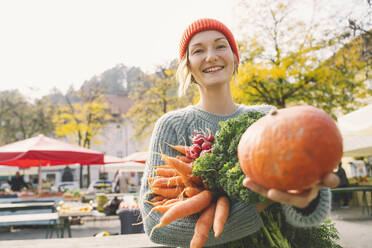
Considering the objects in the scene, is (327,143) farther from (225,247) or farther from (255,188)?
(225,247)

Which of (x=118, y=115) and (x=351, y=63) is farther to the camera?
(x=118, y=115)

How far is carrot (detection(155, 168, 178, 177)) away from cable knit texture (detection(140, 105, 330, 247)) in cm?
10

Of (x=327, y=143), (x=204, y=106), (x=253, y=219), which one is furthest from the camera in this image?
(x=204, y=106)

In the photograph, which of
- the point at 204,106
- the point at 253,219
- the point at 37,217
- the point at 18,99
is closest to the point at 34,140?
the point at 37,217

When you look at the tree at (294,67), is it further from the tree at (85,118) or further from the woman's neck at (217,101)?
the tree at (85,118)

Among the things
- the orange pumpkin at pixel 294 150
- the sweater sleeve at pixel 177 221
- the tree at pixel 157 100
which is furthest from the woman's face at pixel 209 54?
the tree at pixel 157 100

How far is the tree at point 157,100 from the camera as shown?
24672mm

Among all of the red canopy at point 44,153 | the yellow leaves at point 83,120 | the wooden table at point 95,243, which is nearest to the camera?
the wooden table at point 95,243

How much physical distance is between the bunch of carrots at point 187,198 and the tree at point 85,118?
26.8 m

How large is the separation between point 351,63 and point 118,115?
36.2 meters

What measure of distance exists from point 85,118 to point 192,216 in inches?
1104

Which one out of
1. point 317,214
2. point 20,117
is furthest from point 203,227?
point 20,117

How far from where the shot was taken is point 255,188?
37.9 inches

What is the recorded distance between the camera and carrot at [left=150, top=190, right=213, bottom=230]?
1222mm
